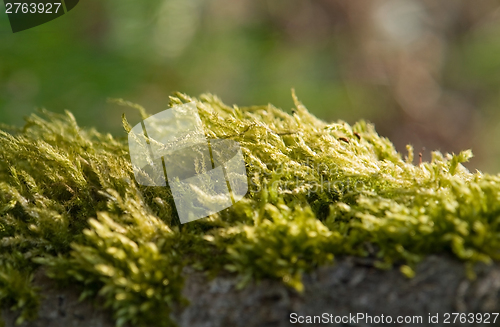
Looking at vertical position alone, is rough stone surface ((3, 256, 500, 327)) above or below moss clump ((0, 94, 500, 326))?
below

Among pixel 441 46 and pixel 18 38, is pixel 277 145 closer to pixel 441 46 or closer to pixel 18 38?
pixel 18 38

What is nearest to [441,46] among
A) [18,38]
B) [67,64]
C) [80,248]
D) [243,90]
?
[243,90]

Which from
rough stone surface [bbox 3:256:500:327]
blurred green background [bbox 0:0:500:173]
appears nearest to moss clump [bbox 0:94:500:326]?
rough stone surface [bbox 3:256:500:327]

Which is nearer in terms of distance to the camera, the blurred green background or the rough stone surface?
the rough stone surface

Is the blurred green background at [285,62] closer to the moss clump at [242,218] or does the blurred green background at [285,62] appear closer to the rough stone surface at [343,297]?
the moss clump at [242,218]

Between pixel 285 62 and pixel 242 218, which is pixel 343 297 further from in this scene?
pixel 285 62

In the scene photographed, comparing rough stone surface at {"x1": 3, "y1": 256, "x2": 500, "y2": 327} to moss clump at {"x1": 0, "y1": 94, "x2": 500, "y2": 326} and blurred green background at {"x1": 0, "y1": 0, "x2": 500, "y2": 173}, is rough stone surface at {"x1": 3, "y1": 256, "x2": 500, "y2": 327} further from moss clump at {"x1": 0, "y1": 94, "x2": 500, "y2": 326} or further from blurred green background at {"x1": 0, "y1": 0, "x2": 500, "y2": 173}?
blurred green background at {"x1": 0, "y1": 0, "x2": 500, "y2": 173}
